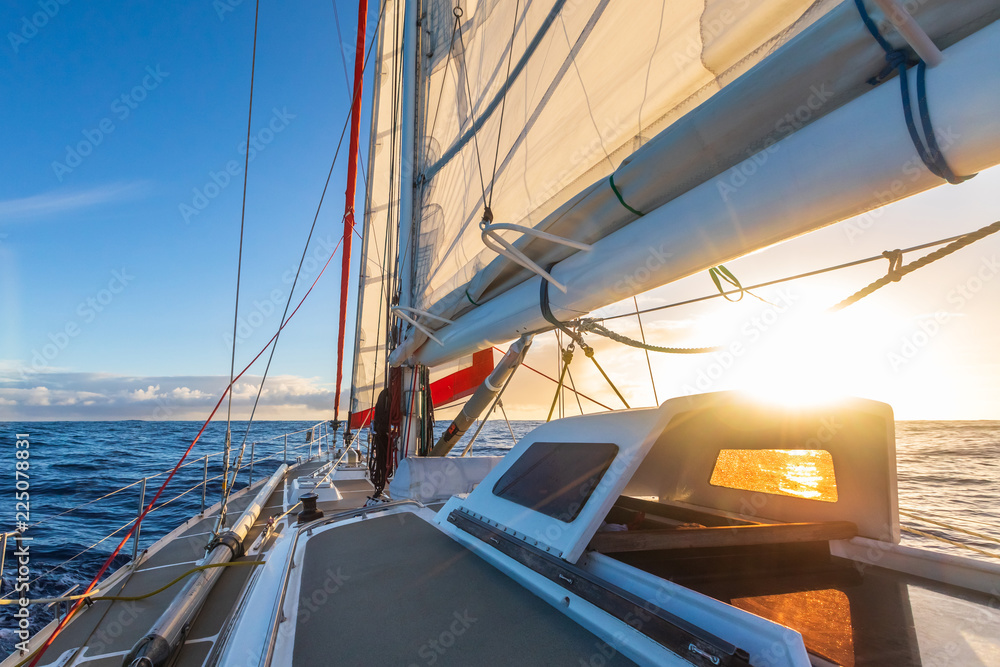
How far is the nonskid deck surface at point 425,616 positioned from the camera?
59.5 inches

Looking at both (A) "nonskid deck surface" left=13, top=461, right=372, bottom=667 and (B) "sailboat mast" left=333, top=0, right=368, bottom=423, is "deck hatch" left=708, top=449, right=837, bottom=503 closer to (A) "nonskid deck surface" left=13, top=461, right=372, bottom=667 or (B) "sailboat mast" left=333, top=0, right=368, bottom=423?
(A) "nonskid deck surface" left=13, top=461, right=372, bottom=667

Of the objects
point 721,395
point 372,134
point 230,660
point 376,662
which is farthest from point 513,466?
point 372,134

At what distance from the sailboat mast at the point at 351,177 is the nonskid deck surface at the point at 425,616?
614cm

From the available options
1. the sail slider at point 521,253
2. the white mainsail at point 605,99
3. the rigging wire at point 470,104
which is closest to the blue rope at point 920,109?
the white mainsail at point 605,99

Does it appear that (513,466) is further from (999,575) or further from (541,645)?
(999,575)

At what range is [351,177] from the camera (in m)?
10.8

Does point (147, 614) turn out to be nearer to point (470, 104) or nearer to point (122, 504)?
point (470, 104)

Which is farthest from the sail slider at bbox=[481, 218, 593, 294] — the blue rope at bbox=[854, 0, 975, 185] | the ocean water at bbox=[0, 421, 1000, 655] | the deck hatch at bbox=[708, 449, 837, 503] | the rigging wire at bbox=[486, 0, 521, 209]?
the ocean water at bbox=[0, 421, 1000, 655]

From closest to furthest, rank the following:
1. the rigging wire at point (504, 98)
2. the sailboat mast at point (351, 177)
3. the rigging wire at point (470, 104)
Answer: the rigging wire at point (504, 98) < the rigging wire at point (470, 104) < the sailboat mast at point (351, 177)

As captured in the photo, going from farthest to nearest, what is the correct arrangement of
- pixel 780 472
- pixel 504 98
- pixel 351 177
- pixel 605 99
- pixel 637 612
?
pixel 351 177
pixel 504 98
pixel 780 472
pixel 605 99
pixel 637 612

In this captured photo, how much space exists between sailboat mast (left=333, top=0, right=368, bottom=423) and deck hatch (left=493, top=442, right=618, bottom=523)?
5737 millimetres

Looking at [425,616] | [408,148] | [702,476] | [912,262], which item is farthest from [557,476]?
[408,148]

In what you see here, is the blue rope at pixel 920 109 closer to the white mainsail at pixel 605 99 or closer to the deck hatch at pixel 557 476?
the white mainsail at pixel 605 99

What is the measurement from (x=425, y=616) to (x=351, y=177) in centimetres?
1053
